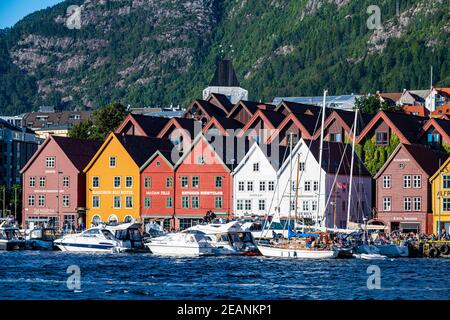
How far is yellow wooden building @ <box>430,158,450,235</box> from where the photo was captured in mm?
111938

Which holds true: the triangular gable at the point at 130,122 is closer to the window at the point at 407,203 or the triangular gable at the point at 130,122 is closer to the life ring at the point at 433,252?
the window at the point at 407,203

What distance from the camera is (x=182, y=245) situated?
96312 millimetres

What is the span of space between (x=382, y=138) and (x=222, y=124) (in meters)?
18.6

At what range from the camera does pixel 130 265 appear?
8081 centimetres

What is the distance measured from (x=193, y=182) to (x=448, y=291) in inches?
2559

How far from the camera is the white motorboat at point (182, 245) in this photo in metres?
95.6

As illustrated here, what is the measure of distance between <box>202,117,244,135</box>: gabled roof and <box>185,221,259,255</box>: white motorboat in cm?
3143

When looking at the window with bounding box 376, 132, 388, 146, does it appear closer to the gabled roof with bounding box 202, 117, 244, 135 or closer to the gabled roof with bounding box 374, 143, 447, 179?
the gabled roof with bounding box 374, 143, 447, 179

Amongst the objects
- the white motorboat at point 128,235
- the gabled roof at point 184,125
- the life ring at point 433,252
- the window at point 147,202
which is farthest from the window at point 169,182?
the life ring at point 433,252

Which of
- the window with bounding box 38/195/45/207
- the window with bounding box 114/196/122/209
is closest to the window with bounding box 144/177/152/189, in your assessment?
the window with bounding box 114/196/122/209

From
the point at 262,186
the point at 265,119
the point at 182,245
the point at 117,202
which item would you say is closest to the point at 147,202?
the point at 117,202

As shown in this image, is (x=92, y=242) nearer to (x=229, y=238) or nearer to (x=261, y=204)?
(x=229, y=238)
